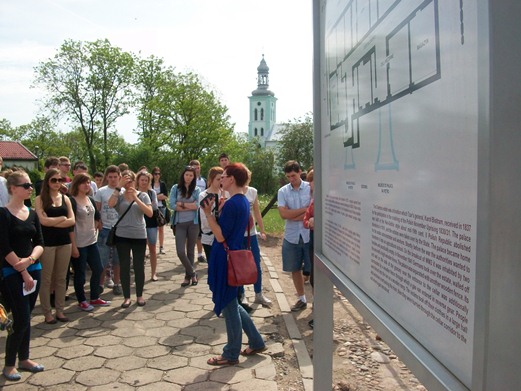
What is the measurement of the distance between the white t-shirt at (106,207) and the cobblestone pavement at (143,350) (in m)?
1.16

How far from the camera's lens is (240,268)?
4.18 metres

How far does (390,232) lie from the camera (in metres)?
1.42

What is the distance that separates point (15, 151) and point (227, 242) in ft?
251

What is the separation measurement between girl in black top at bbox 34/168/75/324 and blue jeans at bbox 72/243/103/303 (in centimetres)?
46

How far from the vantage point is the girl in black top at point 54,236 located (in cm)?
526

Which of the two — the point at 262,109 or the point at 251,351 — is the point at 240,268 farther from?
the point at 262,109

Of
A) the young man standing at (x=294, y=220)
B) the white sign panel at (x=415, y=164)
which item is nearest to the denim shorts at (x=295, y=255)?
the young man standing at (x=294, y=220)

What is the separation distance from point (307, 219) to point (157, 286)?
3301 mm

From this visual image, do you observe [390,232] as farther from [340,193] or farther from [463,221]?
[340,193]

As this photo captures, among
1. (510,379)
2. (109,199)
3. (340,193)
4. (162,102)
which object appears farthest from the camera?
(162,102)

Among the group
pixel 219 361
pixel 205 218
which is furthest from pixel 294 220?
pixel 219 361

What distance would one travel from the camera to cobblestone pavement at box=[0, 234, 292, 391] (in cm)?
399

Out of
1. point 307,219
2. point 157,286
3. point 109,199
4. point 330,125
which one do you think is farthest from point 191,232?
point 330,125

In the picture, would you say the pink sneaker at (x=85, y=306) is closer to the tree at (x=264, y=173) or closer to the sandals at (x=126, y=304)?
the sandals at (x=126, y=304)
